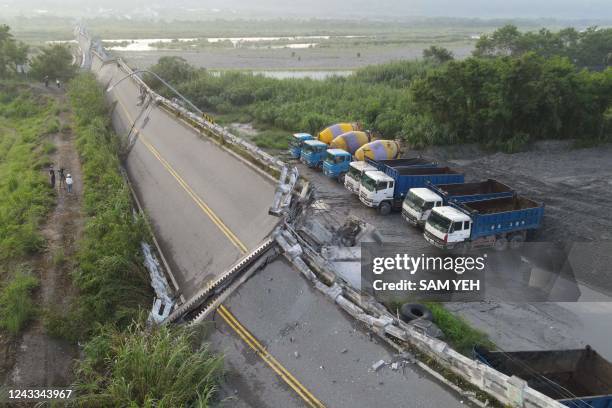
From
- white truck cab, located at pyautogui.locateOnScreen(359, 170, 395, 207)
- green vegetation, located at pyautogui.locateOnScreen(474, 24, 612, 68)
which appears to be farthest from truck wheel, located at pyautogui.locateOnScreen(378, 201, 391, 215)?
green vegetation, located at pyautogui.locateOnScreen(474, 24, 612, 68)

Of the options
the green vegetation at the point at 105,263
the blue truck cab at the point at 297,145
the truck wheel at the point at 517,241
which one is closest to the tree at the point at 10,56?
the green vegetation at the point at 105,263

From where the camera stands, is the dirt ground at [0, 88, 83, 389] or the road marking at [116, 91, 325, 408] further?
the dirt ground at [0, 88, 83, 389]

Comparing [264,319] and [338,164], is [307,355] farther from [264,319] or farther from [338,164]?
[338,164]

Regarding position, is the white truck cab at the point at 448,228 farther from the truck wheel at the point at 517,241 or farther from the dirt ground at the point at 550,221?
the truck wheel at the point at 517,241

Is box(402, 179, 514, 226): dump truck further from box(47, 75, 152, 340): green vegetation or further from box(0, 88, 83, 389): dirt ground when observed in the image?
box(0, 88, 83, 389): dirt ground

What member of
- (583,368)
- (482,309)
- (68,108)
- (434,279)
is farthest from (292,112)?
(583,368)

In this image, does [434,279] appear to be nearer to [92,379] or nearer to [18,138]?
[92,379]

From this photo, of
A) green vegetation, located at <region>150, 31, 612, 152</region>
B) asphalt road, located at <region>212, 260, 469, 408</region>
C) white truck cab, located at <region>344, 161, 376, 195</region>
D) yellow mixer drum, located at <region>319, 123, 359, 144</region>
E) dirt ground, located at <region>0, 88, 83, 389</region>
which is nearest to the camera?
asphalt road, located at <region>212, 260, 469, 408</region>
